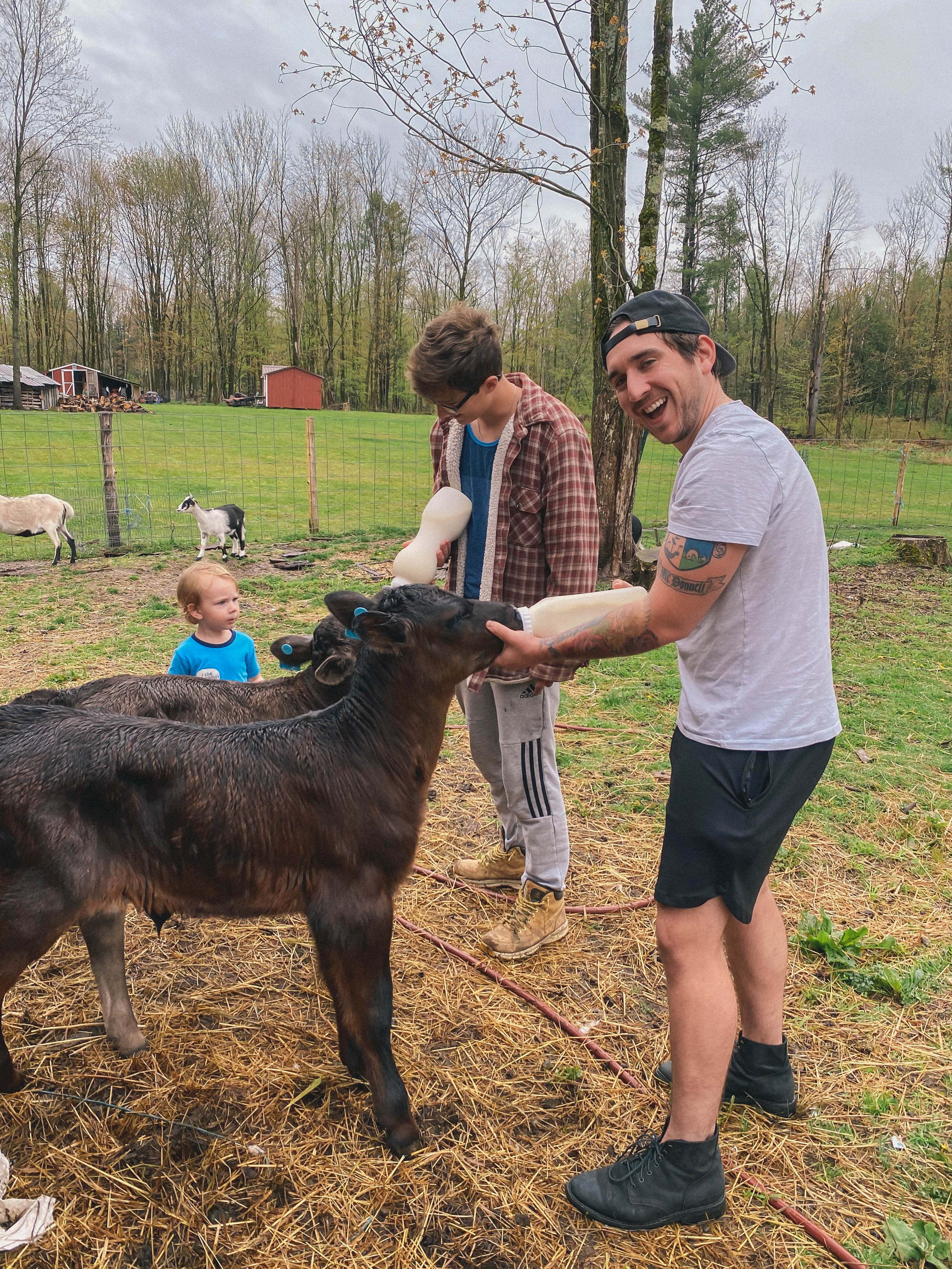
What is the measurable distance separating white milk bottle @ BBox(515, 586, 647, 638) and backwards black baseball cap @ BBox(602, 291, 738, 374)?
35.0 inches

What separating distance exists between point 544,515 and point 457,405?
626mm

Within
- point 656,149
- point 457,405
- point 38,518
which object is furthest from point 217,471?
point 457,405

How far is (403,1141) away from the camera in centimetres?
279

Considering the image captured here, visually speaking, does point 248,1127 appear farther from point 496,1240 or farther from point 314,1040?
point 496,1240

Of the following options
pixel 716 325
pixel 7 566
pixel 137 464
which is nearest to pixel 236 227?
pixel 716 325

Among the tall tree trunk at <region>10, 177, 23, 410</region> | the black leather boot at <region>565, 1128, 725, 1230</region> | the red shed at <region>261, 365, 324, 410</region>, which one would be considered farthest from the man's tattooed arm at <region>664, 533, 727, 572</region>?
the red shed at <region>261, 365, 324, 410</region>

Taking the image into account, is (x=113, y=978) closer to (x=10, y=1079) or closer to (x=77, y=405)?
(x=10, y=1079)

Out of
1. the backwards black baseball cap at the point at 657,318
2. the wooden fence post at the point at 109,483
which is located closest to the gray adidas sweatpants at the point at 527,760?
the backwards black baseball cap at the point at 657,318

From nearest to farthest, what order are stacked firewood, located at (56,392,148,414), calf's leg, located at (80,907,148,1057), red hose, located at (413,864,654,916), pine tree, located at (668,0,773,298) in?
calf's leg, located at (80,907,148,1057) < red hose, located at (413,864,654,916) < pine tree, located at (668,0,773,298) < stacked firewood, located at (56,392,148,414)

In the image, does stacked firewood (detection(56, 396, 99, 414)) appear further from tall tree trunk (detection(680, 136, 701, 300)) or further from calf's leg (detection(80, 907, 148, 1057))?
calf's leg (detection(80, 907, 148, 1057))

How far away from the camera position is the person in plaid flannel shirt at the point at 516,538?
3.44 metres

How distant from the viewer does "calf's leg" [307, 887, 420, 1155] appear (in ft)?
9.20

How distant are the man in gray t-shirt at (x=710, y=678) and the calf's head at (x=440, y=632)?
55 centimetres

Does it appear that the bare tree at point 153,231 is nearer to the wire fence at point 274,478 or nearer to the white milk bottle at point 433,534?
the wire fence at point 274,478
